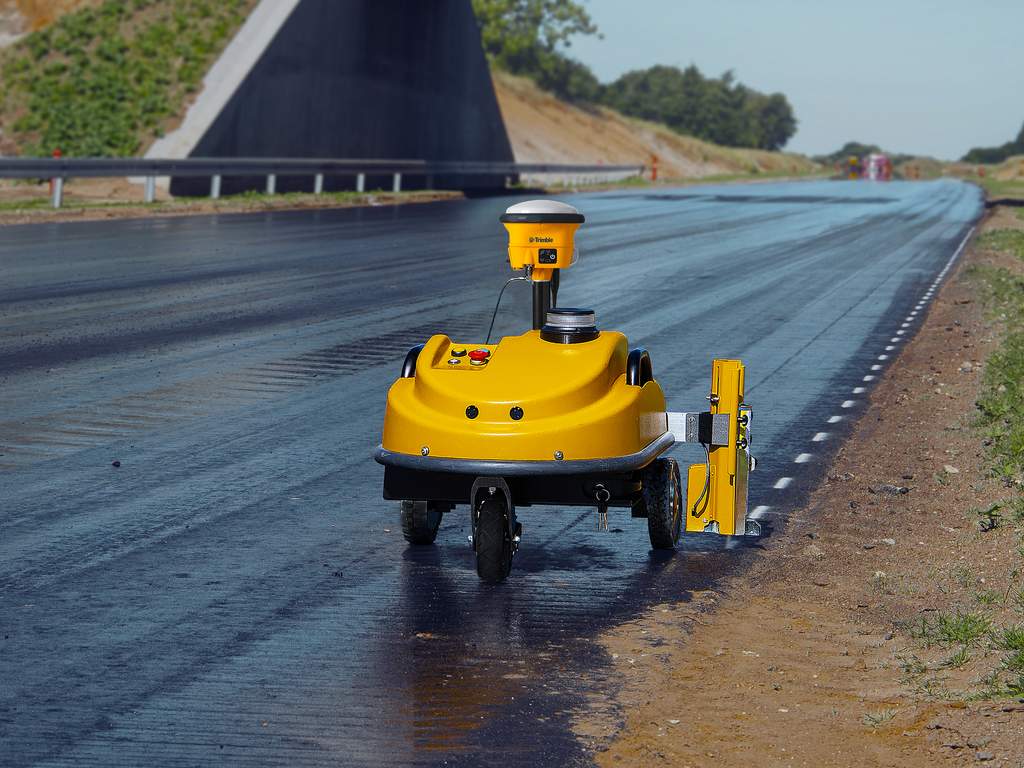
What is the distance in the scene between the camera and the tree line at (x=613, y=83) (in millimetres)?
126500

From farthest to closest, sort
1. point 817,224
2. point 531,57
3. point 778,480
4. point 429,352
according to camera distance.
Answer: point 531,57
point 817,224
point 778,480
point 429,352

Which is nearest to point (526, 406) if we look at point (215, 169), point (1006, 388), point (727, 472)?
point (727, 472)

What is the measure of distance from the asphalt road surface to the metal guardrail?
39.0 feet

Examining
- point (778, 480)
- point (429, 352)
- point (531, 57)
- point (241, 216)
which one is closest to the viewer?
point (429, 352)

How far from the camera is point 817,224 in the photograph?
135 feet

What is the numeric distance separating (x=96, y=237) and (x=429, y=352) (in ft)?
69.0

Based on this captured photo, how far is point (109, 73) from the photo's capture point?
46219 millimetres

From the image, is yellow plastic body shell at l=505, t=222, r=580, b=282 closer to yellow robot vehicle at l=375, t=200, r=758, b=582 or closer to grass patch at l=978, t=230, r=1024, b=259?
yellow robot vehicle at l=375, t=200, r=758, b=582

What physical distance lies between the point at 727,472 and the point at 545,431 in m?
1.27

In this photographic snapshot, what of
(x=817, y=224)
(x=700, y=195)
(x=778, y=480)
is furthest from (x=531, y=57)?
(x=778, y=480)

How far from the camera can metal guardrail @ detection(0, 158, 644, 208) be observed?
32438 mm

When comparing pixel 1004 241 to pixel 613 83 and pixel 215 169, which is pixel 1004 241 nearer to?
pixel 215 169

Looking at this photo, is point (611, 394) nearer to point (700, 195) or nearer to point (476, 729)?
point (476, 729)

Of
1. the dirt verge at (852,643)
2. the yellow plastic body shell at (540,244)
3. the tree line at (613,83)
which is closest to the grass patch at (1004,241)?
the dirt verge at (852,643)
